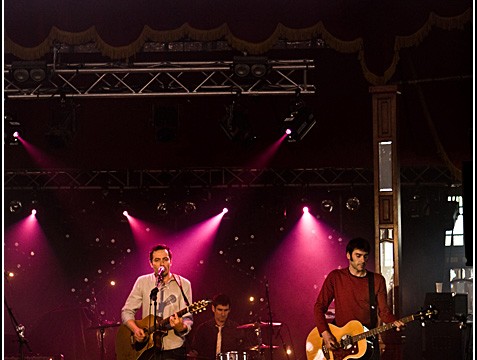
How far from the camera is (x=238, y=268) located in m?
17.3

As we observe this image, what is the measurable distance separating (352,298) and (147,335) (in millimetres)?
2034

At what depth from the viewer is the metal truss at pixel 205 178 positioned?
52.0ft

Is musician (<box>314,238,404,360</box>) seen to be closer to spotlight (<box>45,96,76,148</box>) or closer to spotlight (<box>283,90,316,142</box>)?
spotlight (<box>283,90,316,142</box>)

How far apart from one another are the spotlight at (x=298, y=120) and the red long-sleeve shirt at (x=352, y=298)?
156 inches

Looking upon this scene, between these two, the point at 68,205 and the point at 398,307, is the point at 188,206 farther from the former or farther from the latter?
the point at 398,307

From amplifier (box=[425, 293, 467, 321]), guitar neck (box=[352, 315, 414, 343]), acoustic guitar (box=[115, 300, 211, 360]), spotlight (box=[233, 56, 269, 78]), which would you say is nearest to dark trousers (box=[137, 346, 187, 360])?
acoustic guitar (box=[115, 300, 211, 360])

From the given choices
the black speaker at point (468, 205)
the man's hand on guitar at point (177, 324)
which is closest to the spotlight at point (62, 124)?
the man's hand on guitar at point (177, 324)

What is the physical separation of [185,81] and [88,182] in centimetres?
528

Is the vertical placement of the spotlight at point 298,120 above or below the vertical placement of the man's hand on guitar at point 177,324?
above

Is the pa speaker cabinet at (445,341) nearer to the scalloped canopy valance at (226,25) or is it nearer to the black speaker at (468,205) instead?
the scalloped canopy valance at (226,25)

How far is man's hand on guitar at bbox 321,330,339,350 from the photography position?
303 inches

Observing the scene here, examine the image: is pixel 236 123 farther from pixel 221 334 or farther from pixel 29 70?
pixel 221 334

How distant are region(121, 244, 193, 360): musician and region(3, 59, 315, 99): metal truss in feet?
12.2

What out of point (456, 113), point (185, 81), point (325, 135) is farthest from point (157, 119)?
point (456, 113)
